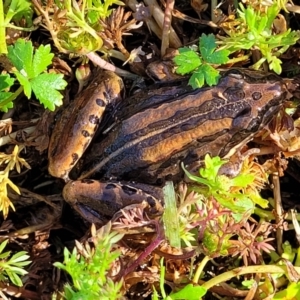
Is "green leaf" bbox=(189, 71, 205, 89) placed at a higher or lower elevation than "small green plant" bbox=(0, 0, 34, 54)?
lower

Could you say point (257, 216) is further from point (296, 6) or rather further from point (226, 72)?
point (296, 6)

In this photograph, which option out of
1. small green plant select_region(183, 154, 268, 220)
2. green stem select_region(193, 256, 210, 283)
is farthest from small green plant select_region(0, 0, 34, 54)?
green stem select_region(193, 256, 210, 283)

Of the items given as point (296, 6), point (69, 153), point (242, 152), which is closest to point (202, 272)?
point (242, 152)

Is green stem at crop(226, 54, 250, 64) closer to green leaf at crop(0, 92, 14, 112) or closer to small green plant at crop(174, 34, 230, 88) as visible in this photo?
small green plant at crop(174, 34, 230, 88)

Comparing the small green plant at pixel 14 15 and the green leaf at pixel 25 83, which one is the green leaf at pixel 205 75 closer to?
the green leaf at pixel 25 83

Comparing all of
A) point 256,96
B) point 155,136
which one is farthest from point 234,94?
point 155,136

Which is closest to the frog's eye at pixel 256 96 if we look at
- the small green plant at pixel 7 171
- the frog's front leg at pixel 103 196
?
the frog's front leg at pixel 103 196
